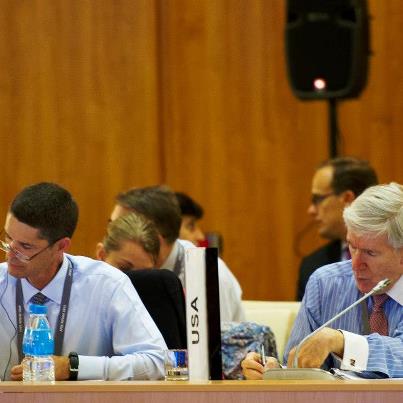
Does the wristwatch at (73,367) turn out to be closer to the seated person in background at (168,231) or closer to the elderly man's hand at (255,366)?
the elderly man's hand at (255,366)

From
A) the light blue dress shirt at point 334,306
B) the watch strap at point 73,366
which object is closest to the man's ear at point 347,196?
the light blue dress shirt at point 334,306

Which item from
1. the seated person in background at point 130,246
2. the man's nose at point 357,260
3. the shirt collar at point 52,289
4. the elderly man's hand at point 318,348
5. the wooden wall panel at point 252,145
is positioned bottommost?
the elderly man's hand at point 318,348

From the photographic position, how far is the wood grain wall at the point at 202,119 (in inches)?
284

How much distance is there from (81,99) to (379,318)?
12.8 ft

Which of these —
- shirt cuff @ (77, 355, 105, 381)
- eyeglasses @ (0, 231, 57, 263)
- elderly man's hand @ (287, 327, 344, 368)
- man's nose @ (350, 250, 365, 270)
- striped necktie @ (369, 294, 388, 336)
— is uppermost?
eyeglasses @ (0, 231, 57, 263)

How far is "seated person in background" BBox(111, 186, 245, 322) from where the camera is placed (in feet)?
16.9

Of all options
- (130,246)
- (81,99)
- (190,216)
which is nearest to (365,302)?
(130,246)

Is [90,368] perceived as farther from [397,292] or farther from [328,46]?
[328,46]

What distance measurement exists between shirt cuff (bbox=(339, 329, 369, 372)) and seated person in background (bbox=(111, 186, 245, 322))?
179 centimetres

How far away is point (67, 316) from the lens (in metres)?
3.72

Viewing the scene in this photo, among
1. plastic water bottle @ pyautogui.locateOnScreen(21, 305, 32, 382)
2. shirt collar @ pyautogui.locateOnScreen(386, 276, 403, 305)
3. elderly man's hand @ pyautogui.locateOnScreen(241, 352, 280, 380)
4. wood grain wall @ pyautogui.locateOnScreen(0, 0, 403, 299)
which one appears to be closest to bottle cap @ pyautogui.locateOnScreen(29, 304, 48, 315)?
plastic water bottle @ pyautogui.locateOnScreen(21, 305, 32, 382)

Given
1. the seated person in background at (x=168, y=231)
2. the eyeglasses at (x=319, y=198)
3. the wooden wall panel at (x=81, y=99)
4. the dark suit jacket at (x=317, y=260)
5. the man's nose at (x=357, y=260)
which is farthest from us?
the wooden wall panel at (x=81, y=99)
